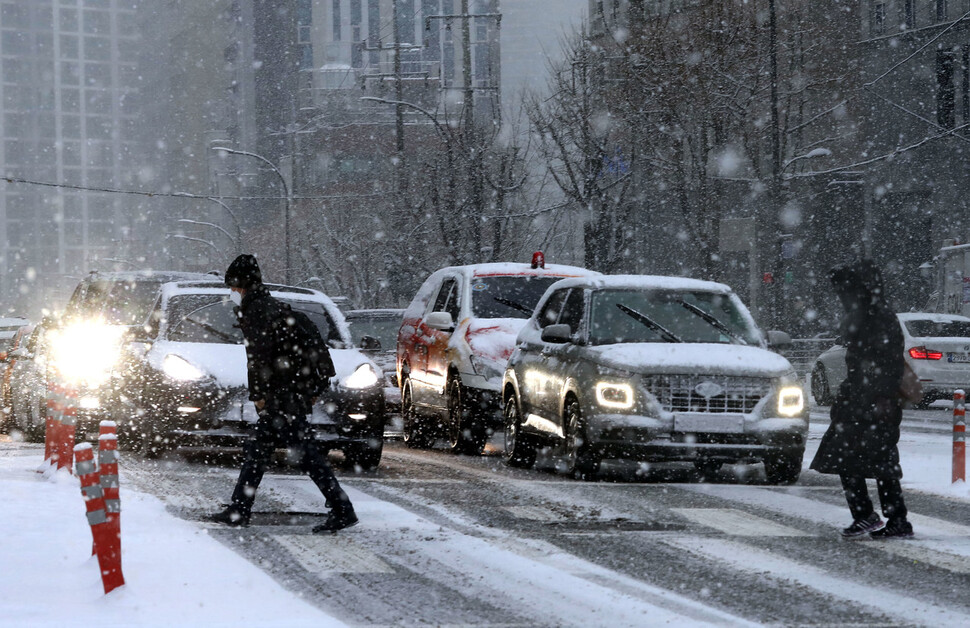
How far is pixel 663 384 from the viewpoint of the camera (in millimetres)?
12312

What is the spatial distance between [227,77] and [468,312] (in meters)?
108

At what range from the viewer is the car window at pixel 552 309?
1433cm

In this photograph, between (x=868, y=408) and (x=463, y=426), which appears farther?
(x=463, y=426)

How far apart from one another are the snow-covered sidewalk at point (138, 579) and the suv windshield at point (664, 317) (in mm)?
4685

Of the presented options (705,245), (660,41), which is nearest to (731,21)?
(660,41)

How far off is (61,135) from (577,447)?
178264mm

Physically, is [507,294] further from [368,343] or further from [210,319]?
[210,319]

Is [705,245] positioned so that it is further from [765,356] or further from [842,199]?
[765,356]

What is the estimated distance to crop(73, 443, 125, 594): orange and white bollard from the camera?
22.9ft

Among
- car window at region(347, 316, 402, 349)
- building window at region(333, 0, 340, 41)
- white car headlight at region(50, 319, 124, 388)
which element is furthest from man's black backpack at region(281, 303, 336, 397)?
building window at region(333, 0, 340, 41)

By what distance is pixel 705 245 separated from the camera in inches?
1452

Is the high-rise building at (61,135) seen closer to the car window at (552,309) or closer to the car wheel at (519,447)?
the car window at (552,309)

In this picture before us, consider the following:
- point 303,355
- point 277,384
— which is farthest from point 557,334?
point 277,384

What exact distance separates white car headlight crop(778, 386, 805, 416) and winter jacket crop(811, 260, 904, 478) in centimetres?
315
